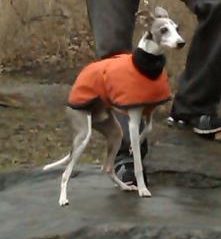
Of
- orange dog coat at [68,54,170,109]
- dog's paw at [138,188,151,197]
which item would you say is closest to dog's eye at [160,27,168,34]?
orange dog coat at [68,54,170,109]

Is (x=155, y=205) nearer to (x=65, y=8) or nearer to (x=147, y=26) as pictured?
(x=147, y=26)

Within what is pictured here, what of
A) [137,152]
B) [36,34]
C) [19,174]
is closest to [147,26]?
[137,152]

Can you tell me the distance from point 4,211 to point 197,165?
1052 millimetres

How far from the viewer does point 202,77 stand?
4.63 meters

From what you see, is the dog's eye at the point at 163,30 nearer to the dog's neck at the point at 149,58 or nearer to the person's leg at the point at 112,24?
the dog's neck at the point at 149,58

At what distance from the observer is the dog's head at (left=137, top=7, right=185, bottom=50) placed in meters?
3.36

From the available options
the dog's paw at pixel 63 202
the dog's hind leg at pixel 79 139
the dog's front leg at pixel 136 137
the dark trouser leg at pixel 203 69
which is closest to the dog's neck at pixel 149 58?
the dog's front leg at pixel 136 137

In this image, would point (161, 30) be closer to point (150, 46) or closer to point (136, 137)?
point (150, 46)

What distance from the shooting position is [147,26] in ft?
11.5

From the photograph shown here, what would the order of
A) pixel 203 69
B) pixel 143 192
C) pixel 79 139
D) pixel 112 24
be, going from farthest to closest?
pixel 203 69
pixel 112 24
pixel 143 192
pixel 79 139

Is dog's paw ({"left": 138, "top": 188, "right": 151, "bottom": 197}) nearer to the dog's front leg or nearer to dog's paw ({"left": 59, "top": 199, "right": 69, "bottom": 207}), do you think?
the dog's front leg

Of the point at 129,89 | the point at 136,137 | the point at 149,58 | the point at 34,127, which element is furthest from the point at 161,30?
the point at 34,127

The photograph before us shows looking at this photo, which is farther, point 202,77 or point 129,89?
point 202,77

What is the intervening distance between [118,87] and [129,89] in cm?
4
